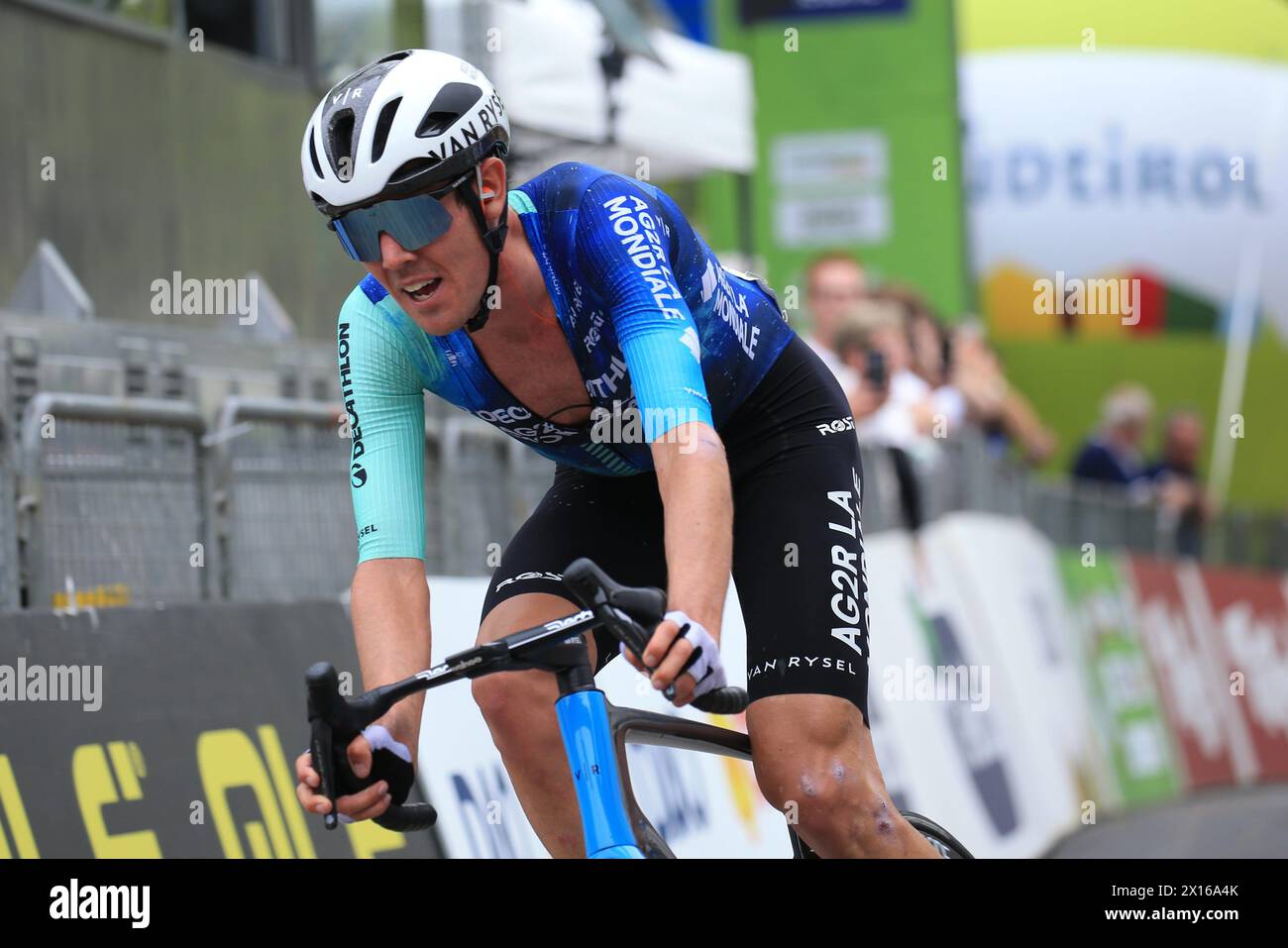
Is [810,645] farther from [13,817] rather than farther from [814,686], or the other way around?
[13,817]

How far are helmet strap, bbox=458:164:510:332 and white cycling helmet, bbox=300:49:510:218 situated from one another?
0.06 m

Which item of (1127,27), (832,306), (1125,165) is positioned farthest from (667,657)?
(1127,27)

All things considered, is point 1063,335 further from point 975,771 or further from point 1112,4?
point 975,771

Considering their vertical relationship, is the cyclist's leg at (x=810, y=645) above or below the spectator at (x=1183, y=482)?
below

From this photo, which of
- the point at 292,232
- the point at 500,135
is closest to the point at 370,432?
the point at 500,135

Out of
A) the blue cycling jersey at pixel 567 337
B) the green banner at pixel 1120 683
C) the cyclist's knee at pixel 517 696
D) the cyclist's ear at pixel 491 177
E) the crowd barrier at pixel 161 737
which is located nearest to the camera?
the cyclist's ear at pixel 491 177

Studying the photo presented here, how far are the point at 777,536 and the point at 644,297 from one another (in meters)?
0.77

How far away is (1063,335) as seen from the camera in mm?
24844

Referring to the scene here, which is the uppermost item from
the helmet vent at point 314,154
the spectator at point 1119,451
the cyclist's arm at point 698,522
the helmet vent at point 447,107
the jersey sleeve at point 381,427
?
the spectator at point 1119,451

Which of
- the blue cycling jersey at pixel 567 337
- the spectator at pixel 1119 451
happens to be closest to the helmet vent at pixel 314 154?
the blue cycling jersey at pixel 567 337

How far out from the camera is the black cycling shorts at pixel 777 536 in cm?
434

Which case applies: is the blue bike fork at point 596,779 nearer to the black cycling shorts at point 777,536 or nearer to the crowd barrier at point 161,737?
the black cycling shorts at point 777,536

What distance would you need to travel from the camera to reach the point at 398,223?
12.4 ft

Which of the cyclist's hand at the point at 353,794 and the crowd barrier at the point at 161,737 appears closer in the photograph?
the cyclist's hand at the point at 353,794
